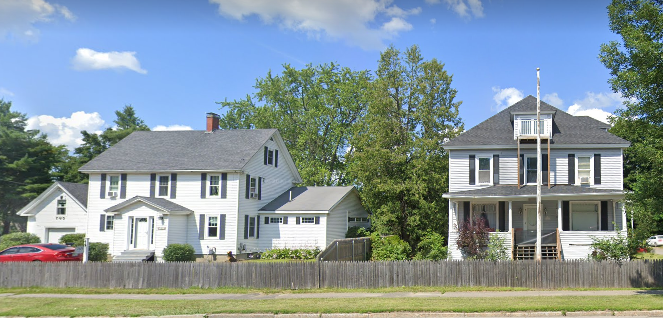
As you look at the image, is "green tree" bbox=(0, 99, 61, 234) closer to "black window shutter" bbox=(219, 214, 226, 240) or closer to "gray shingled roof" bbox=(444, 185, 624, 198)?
"black window shutter" bbox=(219, 214, 226, 240)

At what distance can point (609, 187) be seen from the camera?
31.6m

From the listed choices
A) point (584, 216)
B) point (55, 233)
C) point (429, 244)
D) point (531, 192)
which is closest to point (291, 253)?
point (429, 244)

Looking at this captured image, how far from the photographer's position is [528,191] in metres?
30.8

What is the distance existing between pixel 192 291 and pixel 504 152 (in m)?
19.3

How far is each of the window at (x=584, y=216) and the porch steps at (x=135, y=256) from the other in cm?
2431

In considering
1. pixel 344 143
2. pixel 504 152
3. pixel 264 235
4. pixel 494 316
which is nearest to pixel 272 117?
pixel 344 143

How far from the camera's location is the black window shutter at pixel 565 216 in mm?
30906

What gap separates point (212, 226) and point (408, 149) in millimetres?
13740

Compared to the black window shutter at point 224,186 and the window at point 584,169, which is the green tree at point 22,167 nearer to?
the black window shutter at point 224,186

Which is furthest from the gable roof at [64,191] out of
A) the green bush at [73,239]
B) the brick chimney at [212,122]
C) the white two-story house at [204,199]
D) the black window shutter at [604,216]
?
the black window shutter at [604,216]

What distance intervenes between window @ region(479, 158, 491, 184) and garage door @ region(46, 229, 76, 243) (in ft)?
97.7

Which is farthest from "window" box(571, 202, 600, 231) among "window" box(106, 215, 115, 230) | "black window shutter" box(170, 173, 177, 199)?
"window" box(106, 215, 115, 230)

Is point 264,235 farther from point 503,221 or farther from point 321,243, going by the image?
point 503,221

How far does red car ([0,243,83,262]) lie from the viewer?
29.7m
